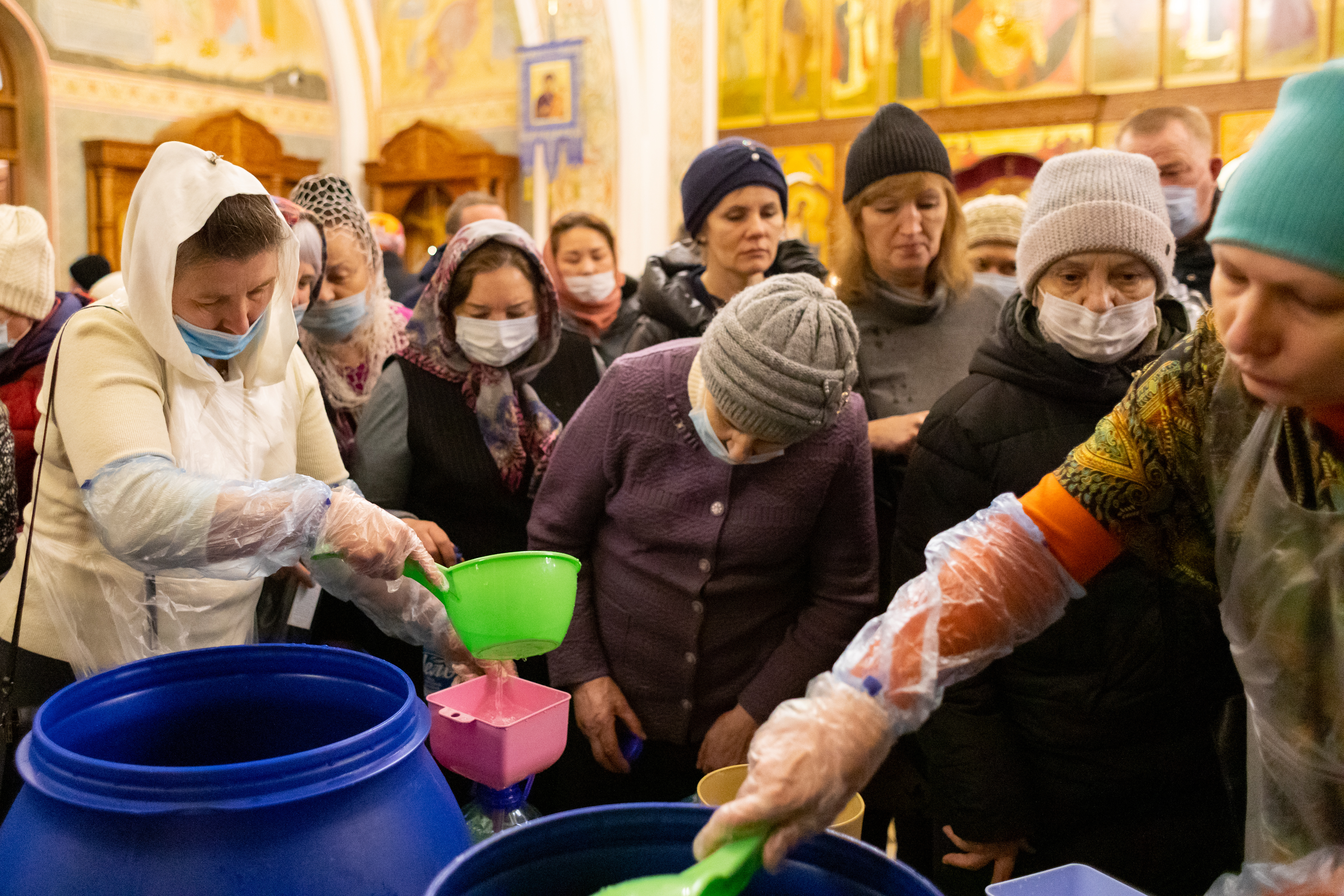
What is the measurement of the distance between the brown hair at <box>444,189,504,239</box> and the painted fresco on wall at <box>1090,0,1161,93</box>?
4891mm

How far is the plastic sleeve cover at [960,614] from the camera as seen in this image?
0.99 m

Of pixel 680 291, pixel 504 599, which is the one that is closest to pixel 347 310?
pixel 680 291

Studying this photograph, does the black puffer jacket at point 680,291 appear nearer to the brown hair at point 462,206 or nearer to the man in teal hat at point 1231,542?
the man in teal hat at point 1231,542

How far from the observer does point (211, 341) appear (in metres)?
1.40

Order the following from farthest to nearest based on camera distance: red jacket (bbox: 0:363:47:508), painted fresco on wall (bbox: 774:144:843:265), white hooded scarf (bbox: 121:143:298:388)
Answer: painted fresco on wall (bbox: 774:144:843:265), red jacket (bbox: 0:363:47:508), white hooded scarf (bbox: 121:143:298:388)

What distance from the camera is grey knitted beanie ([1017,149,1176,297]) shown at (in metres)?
1.71

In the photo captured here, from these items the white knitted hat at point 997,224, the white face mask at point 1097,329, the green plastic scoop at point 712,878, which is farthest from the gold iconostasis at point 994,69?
the green plastic scoop at point 712,878

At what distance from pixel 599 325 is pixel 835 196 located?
16.5ft

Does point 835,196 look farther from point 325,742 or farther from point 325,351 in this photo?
point 325,742

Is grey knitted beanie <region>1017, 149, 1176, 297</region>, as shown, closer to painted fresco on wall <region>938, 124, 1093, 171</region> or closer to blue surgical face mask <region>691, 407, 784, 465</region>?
blue surgical face mask <region>691, 407, 784, 465</region>

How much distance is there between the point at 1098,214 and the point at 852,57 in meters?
7.04

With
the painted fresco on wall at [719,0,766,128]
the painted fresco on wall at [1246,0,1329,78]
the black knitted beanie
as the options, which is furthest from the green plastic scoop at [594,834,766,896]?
the painted fresco on wall at [719,0,766,128]

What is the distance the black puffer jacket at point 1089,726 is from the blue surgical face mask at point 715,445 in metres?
0.29

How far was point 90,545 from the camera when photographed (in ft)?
4.61
